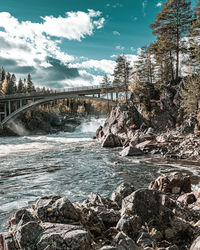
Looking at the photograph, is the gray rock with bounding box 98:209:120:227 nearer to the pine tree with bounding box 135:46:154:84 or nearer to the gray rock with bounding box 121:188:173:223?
the gray rock with bounding box 121:188:173:223

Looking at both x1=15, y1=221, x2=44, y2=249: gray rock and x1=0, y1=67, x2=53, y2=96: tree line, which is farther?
x1=0, y1=67, x2=53, y2=96: tree line

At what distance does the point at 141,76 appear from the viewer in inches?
1507

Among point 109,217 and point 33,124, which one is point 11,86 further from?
point 109,217

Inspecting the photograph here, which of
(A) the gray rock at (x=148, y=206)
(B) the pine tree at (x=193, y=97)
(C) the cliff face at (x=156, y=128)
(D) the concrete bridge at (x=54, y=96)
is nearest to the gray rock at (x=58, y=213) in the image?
(A) the gray rock at (x=148, y=206)

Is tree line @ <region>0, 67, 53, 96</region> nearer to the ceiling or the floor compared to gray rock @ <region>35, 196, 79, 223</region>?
nearer to the ceiling

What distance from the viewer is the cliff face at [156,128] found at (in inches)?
795

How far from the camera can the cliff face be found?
20.2 m

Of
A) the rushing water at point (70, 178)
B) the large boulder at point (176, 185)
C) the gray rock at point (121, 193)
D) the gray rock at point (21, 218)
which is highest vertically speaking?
the gray rock at point (21, 218)

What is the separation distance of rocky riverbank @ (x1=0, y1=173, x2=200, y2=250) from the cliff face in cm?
1390

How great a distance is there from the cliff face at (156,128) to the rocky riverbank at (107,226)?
13.9 m

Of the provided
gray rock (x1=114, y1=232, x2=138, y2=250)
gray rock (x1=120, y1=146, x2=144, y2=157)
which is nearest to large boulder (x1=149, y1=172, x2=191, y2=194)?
gray rock (x1=114, y1=232, x2=138, y2=250)

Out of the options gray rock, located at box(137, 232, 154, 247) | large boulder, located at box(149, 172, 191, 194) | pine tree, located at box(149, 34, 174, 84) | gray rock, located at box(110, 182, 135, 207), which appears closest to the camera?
gray rock, located at box(137, 232, 154, 247)

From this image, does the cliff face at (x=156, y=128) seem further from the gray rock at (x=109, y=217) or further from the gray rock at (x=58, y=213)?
the gray rock at (x=58, y=213)

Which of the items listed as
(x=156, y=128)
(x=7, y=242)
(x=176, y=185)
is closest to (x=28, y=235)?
(x=7, y=242)
